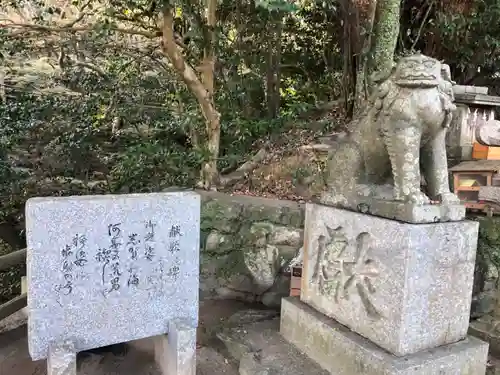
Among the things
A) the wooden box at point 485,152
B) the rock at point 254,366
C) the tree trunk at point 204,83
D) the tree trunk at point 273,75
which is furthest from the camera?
the tree trunk at point 273,75

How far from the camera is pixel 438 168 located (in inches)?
97.2

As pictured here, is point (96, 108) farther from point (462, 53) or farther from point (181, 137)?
point (462, 53)

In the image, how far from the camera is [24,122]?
6082mm

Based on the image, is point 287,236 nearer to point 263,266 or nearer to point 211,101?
point 263,266

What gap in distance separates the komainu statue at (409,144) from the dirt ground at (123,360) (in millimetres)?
1513

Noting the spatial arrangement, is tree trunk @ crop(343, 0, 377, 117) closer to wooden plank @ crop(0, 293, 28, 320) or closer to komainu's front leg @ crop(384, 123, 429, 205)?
komainu's front leg @ crop(384, 123, 429, 205)

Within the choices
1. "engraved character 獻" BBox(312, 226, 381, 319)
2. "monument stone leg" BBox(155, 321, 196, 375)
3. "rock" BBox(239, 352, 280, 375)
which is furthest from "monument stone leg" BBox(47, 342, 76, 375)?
"engraved character 獻" BBox(312, 226, 381, 319)

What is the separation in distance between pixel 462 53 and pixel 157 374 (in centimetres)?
658

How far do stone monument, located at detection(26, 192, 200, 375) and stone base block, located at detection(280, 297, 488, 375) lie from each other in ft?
2.63

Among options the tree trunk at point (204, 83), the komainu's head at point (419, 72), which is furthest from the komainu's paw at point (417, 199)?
the tree trunk at point (204, 83)

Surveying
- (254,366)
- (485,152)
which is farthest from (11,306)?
(485,152)

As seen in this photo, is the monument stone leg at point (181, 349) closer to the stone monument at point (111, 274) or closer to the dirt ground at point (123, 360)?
the stone monument at point (111, 274)

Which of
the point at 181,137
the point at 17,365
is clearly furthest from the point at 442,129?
the point at 181,137

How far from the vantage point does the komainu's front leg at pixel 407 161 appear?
7.62 feet
